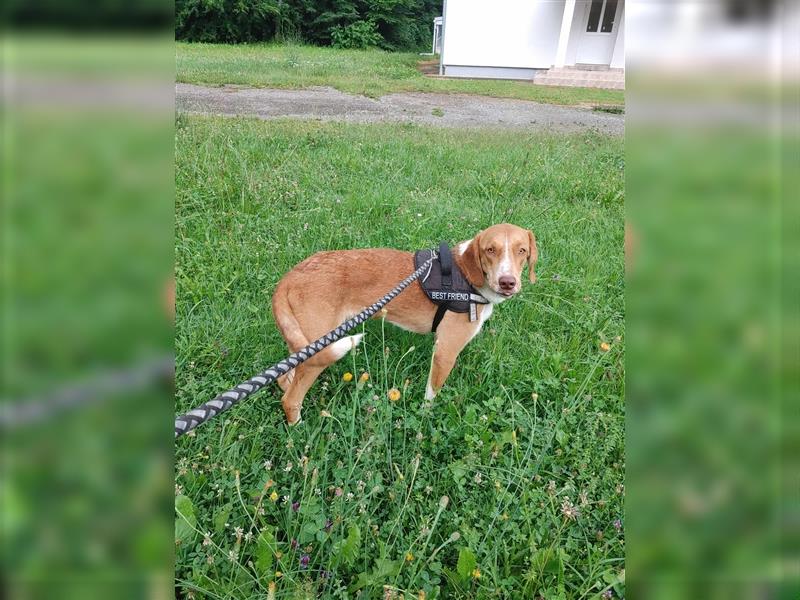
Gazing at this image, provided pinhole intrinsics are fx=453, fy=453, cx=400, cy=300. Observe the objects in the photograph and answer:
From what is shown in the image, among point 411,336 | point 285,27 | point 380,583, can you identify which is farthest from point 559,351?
point 285,27

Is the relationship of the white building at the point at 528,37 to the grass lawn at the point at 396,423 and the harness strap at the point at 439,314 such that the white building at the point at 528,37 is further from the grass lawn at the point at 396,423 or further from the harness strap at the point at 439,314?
the harness strap at the point at 439,314

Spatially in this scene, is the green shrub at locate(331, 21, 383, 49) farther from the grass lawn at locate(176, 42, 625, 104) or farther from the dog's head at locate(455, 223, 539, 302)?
the dog's head at locate(455, 223, 539, 302)

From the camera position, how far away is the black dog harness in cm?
332

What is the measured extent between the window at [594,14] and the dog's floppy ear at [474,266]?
24.9 metres

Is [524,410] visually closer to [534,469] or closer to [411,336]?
[534,469]

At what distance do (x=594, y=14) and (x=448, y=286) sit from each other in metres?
25.6

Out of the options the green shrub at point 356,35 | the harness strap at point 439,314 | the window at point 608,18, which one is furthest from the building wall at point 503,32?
the harness strap at point 439,314

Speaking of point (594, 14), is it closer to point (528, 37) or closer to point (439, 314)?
point (528, 37)

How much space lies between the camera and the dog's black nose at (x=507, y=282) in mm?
3051

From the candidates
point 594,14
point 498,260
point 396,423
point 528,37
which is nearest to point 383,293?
point 498,260

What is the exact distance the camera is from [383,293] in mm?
3320

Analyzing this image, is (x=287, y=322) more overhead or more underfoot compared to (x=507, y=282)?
more underfoot
